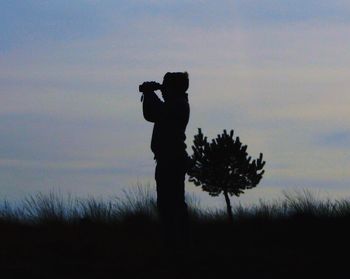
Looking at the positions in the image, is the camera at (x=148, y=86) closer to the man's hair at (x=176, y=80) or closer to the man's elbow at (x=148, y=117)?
the man's hair at (x=176, y=80)

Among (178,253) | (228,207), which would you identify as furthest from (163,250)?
(228,207)

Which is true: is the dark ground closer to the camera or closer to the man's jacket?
the man's jacket

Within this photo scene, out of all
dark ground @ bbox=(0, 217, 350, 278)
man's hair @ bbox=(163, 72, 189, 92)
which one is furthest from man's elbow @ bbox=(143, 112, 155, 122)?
dark ground @ bbox=(0, 217, 350, 278)

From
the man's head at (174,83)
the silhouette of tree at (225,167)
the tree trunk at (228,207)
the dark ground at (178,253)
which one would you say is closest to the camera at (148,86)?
the man's head at (174,83)

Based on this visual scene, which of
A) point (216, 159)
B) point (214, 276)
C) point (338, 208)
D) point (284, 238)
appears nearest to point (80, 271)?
point (214, 276)

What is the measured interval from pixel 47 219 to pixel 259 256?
4.27 meters

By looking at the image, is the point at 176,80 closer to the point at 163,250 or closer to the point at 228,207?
the point at 163,250

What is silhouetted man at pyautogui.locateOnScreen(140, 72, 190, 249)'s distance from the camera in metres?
12.7

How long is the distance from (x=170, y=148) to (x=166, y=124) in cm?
34

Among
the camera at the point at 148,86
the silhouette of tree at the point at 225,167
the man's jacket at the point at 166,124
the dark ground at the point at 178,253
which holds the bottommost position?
the dark ground at the point at 178,253

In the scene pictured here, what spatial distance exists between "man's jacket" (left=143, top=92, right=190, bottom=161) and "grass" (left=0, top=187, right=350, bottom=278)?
1.46 meters

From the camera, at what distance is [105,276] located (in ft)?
38.2

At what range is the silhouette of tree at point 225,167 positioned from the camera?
2216 centimetres

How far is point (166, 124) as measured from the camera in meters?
12.7
